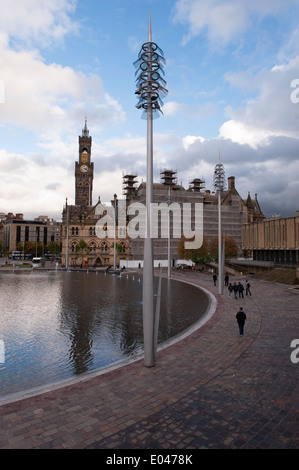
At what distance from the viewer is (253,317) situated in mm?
17609

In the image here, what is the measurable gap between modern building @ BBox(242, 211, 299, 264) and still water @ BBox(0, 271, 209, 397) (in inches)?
1154

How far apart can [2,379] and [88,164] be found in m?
94.3

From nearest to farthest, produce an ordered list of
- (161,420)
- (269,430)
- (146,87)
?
(269,430) → (161,420) → (146,87)

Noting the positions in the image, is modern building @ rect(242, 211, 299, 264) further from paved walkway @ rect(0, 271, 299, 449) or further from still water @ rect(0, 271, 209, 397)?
paved walkway @ rect(0, 271, 299, 449)

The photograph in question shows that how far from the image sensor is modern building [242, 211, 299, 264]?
163ft

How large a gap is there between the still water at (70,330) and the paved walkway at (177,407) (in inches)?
75.4

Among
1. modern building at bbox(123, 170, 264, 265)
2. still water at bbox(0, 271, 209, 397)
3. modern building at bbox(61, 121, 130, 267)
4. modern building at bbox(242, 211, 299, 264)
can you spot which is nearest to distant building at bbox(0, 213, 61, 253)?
modern building at bbox(61, 121, 130, 267)

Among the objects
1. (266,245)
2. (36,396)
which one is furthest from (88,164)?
(36,396)

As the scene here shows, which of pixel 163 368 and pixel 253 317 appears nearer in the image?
pixel 163 368

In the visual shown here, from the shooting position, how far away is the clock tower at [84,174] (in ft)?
311

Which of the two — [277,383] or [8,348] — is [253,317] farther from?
[8,348]

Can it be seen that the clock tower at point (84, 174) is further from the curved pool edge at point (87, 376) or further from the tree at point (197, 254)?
the curved pool edge at point (87, 376)

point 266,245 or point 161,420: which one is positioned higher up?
point 266,245

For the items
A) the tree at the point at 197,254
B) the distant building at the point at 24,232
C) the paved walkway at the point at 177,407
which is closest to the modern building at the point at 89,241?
the tree at the point at 197,254
